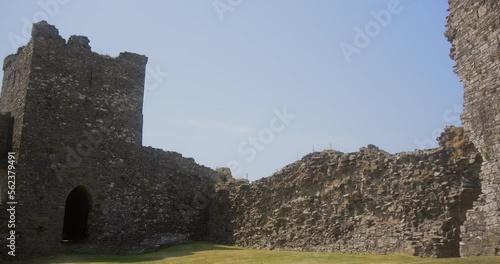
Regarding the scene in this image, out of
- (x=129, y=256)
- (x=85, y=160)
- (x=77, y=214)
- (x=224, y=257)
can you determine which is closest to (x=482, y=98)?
(x=224, y=257)

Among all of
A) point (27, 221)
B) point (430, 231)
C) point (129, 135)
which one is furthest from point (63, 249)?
point (430, 231)

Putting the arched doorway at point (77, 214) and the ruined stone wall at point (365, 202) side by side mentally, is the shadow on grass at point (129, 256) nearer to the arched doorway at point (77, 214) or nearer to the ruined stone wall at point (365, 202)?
the arched doorway at point (77, 214)

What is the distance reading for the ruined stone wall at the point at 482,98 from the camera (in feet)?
42.0

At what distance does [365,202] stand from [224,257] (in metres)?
5.45

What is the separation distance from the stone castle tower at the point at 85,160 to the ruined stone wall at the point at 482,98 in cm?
1409

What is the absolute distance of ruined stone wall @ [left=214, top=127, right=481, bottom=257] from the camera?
1409 centimetres

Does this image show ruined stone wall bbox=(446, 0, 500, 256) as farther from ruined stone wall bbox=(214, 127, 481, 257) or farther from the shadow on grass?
the shadow on grass

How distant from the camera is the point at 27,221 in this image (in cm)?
2033

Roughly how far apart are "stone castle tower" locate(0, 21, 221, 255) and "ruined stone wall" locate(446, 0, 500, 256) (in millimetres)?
14095

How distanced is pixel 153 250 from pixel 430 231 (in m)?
12.4

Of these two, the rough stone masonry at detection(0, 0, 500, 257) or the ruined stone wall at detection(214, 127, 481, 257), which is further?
the ruined stone wall at detection(214, 127, 481, 257)

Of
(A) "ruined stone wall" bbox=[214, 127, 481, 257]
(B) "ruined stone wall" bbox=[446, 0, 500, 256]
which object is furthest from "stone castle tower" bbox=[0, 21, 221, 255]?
(B) "ruined stone wall" bbox=[446, 0, 500, 256]

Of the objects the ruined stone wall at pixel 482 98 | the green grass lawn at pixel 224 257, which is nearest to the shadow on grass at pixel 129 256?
the green grass lawn at pixel 224 257

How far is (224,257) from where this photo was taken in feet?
58.9
